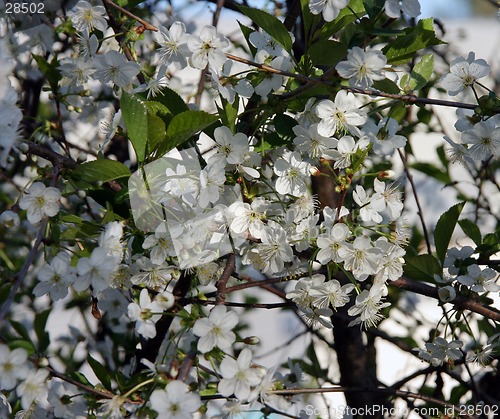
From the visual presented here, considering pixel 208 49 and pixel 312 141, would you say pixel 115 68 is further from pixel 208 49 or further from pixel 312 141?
pixel 312 141

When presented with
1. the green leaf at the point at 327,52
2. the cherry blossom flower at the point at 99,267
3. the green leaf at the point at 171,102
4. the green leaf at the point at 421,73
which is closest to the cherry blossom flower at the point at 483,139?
the green leaf at the point at 421,73

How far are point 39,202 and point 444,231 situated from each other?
62 centimetres

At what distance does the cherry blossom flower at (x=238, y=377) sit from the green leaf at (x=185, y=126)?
29 centimetres

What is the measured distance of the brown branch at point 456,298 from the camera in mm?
994

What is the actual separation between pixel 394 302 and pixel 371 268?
86 centimetres

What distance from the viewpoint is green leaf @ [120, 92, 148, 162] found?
0.88m

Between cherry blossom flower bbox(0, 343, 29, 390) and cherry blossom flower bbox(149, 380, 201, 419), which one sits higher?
cherry blossom flower bbox(0, 343, 29, 390)

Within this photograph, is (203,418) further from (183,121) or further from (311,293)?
(183,121)

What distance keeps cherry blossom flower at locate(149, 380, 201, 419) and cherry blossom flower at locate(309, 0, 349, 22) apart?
497 millimetres

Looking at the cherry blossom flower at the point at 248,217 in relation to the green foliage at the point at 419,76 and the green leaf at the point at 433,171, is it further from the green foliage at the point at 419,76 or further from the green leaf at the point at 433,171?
the green leaf at the point at 433,171

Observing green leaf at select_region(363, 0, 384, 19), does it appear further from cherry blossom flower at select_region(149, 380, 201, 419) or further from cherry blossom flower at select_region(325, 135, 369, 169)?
cherry blossom flower at select_region(149, 380, 201, 419)

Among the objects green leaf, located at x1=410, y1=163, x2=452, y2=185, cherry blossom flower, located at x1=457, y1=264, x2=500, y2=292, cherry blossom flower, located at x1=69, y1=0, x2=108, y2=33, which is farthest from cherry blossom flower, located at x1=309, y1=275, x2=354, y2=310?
green leaf, located at x1=410, y1=163, x2=452, y2=185

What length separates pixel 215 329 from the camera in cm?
81

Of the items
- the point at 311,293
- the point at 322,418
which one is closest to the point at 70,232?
the point at 311,293
